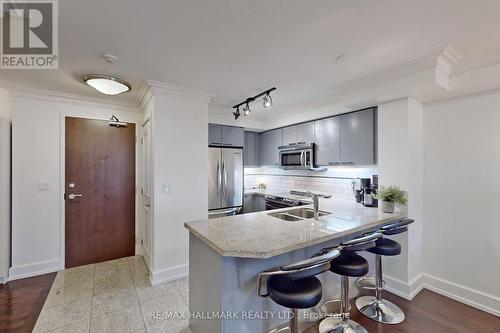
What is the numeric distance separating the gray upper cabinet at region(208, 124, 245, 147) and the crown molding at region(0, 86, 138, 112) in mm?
1311

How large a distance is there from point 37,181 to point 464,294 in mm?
5476

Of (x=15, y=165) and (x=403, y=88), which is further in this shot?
(x=15, y=165)

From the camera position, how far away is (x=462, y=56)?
7.14ft

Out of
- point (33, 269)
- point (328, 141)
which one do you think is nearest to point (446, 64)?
point (328, 141)

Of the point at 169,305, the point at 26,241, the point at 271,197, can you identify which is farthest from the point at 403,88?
the point at 26,241

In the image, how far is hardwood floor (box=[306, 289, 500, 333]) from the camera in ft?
6.78

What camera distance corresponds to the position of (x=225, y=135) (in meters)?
4.21

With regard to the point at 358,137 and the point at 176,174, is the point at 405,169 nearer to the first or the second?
the point at 358,137

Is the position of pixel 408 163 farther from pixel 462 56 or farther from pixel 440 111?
pixel 462 56

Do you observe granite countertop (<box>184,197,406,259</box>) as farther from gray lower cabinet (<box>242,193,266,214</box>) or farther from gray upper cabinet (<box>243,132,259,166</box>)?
gray upper cabinet (<box>243,132,259,166</box>)

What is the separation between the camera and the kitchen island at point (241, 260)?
5.07 feet

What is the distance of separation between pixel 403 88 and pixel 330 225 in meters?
1.72

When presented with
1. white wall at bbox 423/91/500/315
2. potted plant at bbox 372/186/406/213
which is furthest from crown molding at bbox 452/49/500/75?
potted plant at bbox 372/186/406/213

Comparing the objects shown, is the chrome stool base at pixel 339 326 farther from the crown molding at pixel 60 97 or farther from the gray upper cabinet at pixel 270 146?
the crown molding at pixel 60 97
